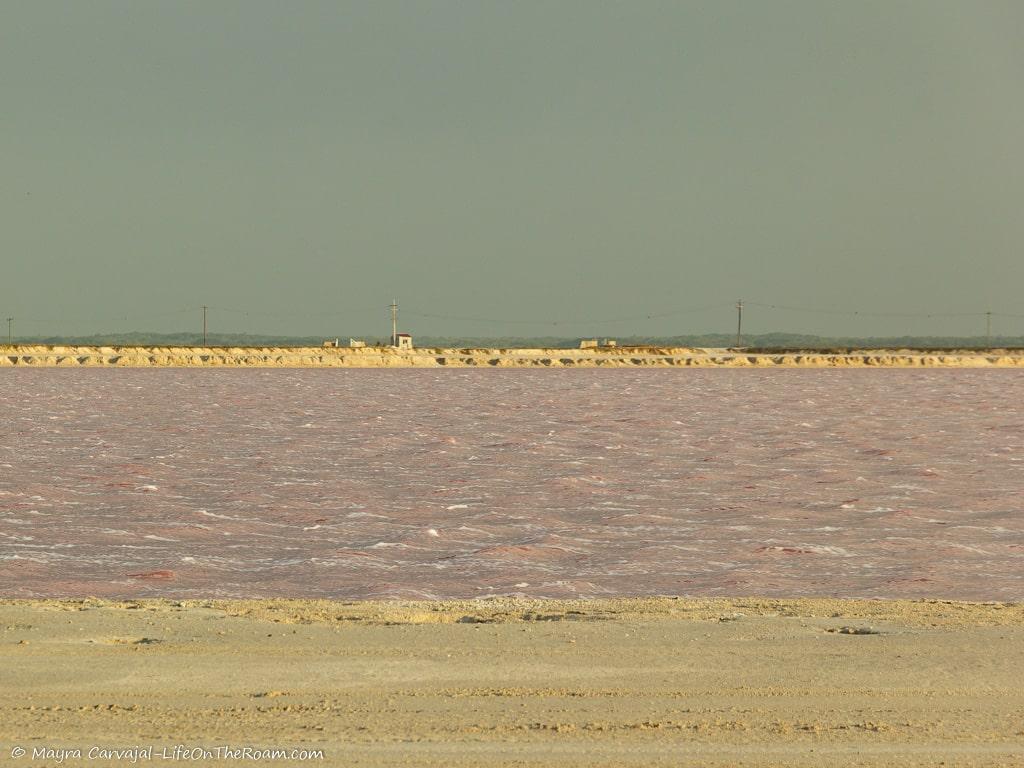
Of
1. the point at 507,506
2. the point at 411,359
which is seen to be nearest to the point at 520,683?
the point at 507,506

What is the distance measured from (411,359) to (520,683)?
127 meters

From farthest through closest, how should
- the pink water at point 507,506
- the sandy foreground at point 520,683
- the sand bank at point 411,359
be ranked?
the sand bank at point 411,359, the pink water at point 507,506, the sandy foreground at point 520,683

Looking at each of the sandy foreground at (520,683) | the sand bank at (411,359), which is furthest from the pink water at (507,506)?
the sand bank at (411,359)

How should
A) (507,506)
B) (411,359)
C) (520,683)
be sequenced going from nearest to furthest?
(520,683), (507,506), (411,359)

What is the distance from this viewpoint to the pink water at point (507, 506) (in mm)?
13039

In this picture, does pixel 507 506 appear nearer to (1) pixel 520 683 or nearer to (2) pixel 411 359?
(1) pixel 520 683

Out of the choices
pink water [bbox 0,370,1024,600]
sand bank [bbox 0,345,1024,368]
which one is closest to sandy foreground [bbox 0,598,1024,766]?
pink water [bbox 0,370,1024,600]

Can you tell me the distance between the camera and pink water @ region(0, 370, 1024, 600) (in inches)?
513

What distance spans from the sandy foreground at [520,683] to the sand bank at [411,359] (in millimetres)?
112174

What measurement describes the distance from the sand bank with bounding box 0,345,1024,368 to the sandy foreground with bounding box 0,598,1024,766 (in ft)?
368

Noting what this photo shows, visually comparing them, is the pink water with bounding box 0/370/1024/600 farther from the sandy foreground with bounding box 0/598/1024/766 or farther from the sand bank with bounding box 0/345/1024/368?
the sand bank with bounding box 0/345/1024/368

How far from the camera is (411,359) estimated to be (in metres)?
135

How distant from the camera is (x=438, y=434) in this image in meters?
32.8

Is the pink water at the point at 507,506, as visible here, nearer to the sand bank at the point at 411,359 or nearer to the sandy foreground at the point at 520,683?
the sandy foreground at the point at 520,683
